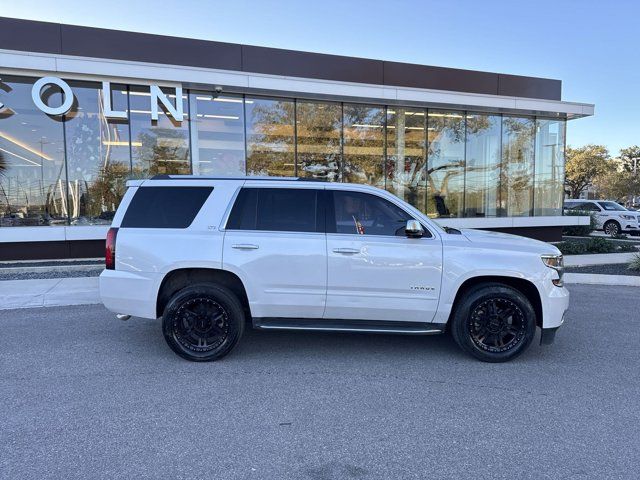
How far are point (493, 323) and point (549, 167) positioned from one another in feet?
46.4

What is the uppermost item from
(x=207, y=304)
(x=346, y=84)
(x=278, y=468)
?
(x=346, y=84)

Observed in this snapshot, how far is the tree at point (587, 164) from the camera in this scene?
52156 millimetres

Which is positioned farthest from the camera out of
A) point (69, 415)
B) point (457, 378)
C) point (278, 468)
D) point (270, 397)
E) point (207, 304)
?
point (207, 304)

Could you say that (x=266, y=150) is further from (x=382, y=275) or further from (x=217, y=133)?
(x=382, y=275)

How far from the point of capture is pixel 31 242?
11383 mm

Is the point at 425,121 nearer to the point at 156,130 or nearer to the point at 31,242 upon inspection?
the point at 156,130

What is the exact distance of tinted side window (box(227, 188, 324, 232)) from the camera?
4.83 meters

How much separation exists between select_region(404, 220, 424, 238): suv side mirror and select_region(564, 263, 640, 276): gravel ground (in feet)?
24.1

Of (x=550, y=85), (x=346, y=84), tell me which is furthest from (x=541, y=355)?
(x=550, y=85)

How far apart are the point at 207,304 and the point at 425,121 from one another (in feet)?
40.9

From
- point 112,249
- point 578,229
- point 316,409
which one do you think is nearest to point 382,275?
point 316,409

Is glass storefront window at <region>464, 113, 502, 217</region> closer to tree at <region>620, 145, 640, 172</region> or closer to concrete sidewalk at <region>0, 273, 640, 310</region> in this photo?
concrete sidewalk at <region>0, 273, 640, 310</region>

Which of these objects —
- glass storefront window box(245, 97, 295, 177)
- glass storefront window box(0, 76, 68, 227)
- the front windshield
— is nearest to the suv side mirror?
glass storefront window box(245, 97, 295, 177)

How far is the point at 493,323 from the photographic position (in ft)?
15.4
